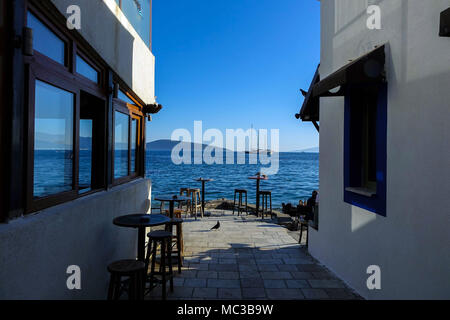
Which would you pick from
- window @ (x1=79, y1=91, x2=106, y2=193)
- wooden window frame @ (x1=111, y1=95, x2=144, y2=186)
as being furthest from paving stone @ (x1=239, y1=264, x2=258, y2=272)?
window @ (x1=79, y1=91, x2=106, y2=193)

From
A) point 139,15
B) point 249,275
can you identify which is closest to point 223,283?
point 249,275

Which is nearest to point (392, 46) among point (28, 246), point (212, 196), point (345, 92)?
point (345, 92)

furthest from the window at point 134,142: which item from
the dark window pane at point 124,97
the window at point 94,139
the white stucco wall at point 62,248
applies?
the window at point 94,139

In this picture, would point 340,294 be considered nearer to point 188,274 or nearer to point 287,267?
point 287,267

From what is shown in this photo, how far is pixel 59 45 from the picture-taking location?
258cm

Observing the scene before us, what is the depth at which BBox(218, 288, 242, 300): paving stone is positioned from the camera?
379 cm

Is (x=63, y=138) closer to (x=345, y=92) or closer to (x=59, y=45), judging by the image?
(x=59, y=45)

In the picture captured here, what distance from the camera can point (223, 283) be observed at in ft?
13.9

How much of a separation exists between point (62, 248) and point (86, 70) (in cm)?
190

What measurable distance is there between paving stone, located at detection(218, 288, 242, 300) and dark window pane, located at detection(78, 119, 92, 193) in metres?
2.14

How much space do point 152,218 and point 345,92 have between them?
10.5ft

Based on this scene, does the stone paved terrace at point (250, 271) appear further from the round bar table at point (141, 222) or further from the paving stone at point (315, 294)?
the round bar table at point (141, 222)

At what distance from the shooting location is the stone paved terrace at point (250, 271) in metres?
3.91

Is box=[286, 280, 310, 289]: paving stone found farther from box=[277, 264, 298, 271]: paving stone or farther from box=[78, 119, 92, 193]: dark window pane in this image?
box=[78, 119, 92, 193]: dark window pane
